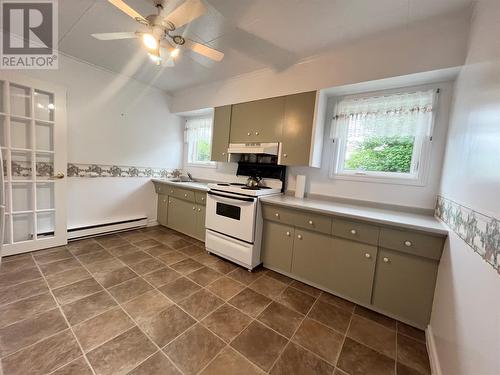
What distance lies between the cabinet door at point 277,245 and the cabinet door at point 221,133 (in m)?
1.31

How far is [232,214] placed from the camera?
8.03 ft

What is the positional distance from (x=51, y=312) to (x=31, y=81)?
99.4 inches

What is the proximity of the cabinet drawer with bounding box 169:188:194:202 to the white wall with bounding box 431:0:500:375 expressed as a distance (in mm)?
2845

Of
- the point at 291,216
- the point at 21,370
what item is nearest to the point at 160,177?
the point at 291,216

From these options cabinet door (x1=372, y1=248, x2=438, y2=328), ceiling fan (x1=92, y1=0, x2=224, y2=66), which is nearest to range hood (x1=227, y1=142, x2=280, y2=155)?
ceiling fan (x1=92, y1=0, x2=224, y2=66)

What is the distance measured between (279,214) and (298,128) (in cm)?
102

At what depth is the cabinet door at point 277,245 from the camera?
2.23 m

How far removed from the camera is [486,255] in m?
0.83

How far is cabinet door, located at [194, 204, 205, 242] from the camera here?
9.97 feet

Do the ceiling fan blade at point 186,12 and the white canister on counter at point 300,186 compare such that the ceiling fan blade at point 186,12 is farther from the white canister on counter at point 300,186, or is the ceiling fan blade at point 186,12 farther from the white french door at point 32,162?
the white french door at point 32,162

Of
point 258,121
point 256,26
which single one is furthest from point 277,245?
point 256,26

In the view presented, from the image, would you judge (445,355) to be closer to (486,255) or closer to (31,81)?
(486,255)

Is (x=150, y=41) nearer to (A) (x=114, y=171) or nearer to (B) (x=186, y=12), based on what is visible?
(B) (x=186, y=12)

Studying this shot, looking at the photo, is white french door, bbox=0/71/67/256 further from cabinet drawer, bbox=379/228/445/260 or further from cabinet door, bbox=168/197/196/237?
cabinet drawer, bbox=379/228/445/260
